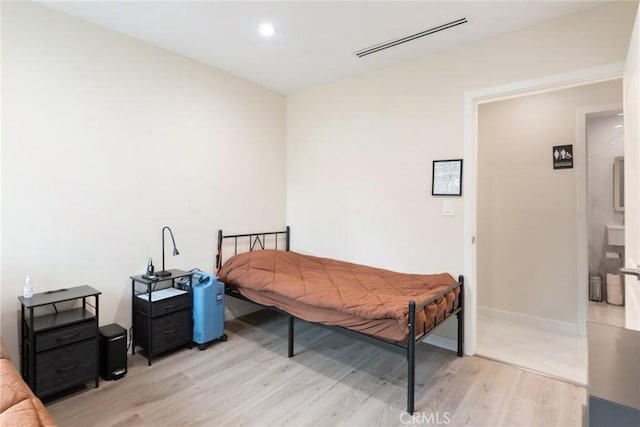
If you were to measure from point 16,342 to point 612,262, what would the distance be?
6.44m

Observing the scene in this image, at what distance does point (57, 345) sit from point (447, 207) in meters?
3.07

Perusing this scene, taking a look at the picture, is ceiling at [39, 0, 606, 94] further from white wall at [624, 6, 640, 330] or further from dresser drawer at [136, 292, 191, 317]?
dresser drawer at [136, 292, 191, 317]

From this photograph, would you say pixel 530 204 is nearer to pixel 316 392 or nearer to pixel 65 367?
pixel 316 392

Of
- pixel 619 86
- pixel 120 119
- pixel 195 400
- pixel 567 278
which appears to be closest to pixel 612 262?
pixel 567 278

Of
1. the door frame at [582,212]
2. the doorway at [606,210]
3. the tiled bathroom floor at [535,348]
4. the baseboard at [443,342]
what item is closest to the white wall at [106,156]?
the baseboard at [443,342]

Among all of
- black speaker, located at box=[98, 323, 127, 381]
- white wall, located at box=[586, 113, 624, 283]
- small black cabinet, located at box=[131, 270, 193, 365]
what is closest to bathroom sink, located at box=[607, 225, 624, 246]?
white wall, located at box=[586, 113, 624, 283]

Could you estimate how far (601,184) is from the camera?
4.51 m

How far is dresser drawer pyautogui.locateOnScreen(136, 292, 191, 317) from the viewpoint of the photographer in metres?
2.64

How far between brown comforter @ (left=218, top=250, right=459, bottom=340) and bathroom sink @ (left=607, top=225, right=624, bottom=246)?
10.2 ft

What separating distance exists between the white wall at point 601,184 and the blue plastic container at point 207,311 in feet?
16.1

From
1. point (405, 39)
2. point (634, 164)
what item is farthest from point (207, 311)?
point (634, 164)

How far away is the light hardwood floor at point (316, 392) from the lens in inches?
78.2

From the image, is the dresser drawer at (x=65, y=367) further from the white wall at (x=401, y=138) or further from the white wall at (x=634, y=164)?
the white wall at (x=634, y=164)

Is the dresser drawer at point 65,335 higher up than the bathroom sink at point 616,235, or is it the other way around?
the bathroom sink at point 616,235
